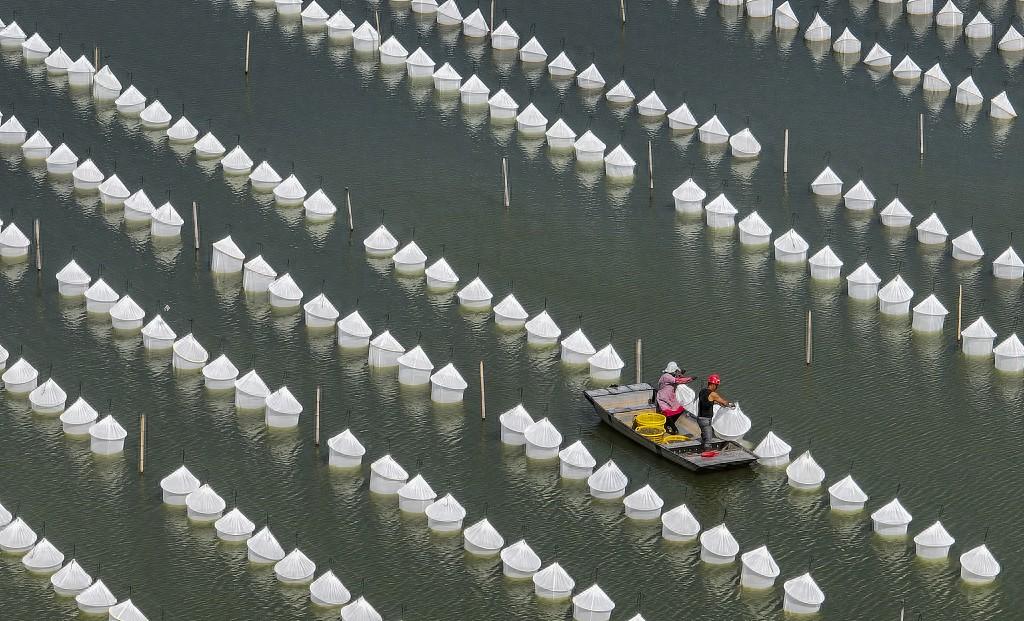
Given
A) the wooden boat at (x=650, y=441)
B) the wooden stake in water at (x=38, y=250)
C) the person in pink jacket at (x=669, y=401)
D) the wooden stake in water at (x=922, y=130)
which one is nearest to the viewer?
the wooden boat at (x=650, y=441)

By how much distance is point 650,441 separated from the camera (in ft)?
277

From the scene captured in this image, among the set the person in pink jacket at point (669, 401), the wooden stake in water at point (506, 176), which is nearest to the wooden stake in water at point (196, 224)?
the wooden stake in water at point (506, 176)

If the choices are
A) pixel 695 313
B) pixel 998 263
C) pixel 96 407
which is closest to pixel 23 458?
pixel 96 407

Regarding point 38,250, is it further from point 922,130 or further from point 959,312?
point 922,130

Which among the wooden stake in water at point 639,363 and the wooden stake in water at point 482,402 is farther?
the wooden stake in water at point 639,363

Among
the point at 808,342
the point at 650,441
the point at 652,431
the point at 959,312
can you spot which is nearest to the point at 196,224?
the point at 652,431

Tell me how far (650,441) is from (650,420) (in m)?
1.04

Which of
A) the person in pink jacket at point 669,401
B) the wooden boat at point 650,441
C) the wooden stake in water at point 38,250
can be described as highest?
the wooden stake in water at point 38,250

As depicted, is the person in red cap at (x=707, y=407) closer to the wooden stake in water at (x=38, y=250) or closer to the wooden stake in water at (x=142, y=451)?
the wooden stake in water at (x=142, y=451)

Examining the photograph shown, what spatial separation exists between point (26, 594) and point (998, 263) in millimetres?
43512

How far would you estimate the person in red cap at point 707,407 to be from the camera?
83.6m

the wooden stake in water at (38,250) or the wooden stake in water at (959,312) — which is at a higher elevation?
the wooden stake in water at (38,250)

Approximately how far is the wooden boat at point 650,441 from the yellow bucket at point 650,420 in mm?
315

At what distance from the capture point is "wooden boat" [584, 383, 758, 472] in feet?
273
